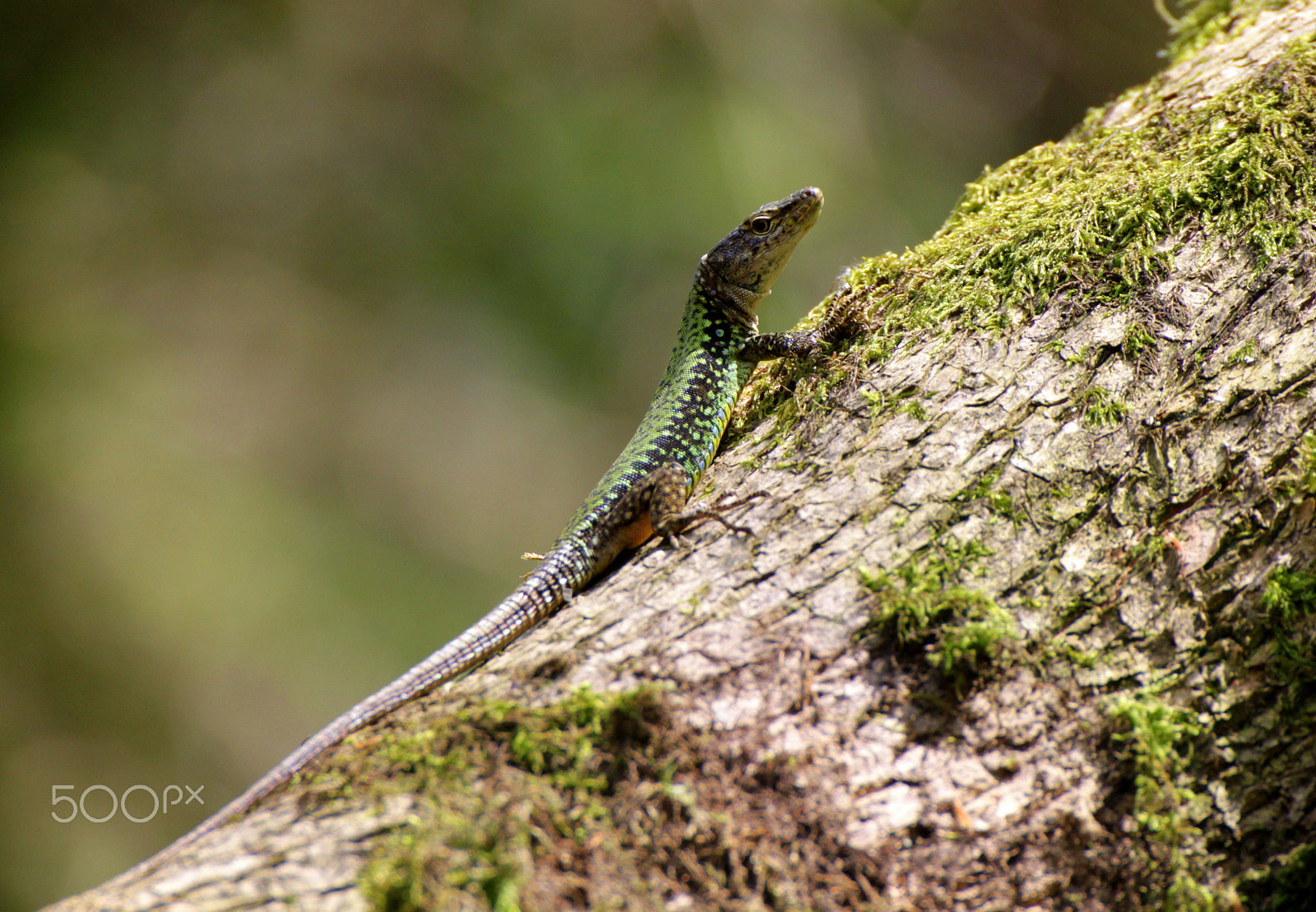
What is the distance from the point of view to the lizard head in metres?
4.64

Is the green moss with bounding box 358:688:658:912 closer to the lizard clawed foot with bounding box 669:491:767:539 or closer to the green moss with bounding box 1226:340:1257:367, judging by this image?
the lizard clawed foot with bounding box 669:491:767:539

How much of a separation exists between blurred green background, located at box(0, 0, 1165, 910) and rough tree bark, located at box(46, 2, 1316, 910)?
292 inches

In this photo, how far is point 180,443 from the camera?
909 centimetres

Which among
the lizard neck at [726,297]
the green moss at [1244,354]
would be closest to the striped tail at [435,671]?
the lizard neck at [726,297]

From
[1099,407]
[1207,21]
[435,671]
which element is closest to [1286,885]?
[1099,407]

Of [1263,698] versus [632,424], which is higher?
[632,424]

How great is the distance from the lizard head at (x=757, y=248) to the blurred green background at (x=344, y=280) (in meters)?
5.47

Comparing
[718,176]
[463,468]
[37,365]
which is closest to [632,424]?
[463,468]

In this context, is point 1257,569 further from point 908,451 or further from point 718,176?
point 718,176

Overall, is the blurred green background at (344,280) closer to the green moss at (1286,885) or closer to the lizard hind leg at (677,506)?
the lizard hind leg at (677,506)

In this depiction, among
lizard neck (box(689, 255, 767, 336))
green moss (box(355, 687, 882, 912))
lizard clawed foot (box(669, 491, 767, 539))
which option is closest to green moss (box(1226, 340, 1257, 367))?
lizard clawed foot (box(669, 491, 767, 539))

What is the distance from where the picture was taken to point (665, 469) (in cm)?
340

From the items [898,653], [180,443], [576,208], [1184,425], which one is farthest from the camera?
[576,208]

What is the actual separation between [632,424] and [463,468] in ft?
8.05
